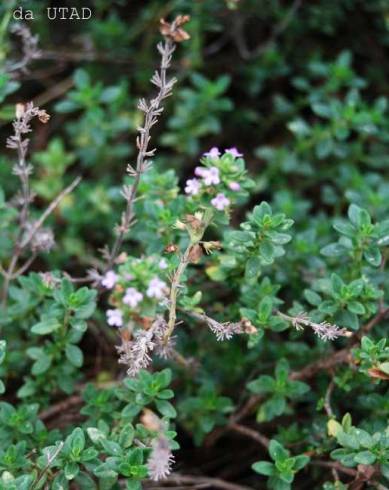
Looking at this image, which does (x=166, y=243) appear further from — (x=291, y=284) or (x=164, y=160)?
(x=164, y=160)

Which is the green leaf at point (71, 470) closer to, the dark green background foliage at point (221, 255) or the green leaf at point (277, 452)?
the dark green background foliage at point (221, 255)

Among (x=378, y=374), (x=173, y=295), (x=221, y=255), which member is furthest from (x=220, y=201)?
(x=378, y=374)

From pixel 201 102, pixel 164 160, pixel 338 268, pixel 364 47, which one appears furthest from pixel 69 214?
pixel 364 47

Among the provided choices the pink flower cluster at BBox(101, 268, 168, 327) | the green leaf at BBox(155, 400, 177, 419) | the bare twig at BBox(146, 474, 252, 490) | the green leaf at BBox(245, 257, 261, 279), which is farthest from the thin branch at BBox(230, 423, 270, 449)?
the pink flower cluster at BBox(101, 268, 168, 327)

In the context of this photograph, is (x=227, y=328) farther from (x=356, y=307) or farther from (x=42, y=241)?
(x=42, y=241)

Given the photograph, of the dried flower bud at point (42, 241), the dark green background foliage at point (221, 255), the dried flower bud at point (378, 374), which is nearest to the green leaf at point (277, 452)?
the dark green background foliage at point (221, 255)

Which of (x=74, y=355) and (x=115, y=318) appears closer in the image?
(x=115, y=318)
